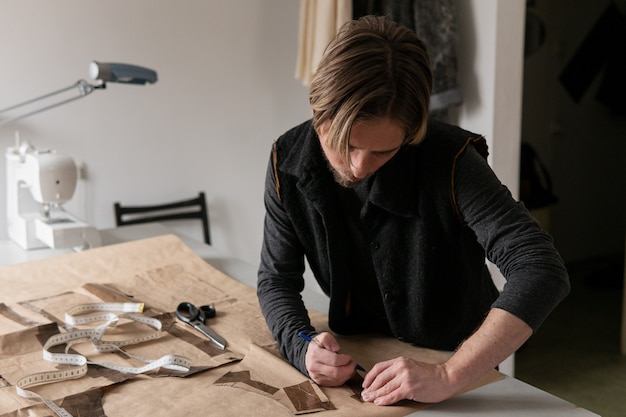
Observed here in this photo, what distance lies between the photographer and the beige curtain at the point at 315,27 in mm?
2922

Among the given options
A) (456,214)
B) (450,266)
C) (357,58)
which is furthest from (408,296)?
(357,58)

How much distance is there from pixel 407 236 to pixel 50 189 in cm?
120

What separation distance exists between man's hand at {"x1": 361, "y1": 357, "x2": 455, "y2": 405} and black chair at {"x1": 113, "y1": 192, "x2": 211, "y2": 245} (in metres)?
1.95

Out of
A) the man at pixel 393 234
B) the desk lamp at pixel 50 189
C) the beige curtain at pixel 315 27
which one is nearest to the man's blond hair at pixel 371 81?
the man at pixel 393 234

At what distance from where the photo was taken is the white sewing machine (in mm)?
2256

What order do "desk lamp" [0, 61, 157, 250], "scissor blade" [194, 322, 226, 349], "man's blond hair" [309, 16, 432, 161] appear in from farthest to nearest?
"desk lamp" [0, 61, 157, 250] < "scissor blade" [194, 322, 226, 349] < "man's blond hair" [309, 16, 432, 161]

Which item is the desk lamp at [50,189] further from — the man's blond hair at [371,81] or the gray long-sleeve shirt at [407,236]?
the man's blond hair at [371,81]

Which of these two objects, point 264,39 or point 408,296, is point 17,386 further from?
point 264,39

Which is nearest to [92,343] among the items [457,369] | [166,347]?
[166,347]

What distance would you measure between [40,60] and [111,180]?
532mm

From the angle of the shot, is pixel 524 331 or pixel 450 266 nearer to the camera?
pixel 524 331

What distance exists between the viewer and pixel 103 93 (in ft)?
9.78

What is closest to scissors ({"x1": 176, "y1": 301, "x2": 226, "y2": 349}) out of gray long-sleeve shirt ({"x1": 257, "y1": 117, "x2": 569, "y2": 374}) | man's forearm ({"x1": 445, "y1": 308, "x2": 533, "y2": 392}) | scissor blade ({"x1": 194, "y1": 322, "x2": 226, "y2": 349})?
scissor blade ({"x1": 194, "y1": 322, "x2": 226, "y2": 349})

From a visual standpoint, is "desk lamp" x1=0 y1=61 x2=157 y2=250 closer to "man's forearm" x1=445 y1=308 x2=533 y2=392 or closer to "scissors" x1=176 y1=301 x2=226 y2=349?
"scissors" x1=176 y1=301 x2=226 y2=349
